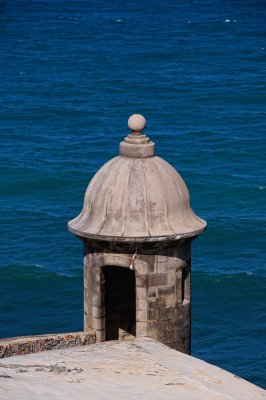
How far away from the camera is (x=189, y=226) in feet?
A: 78.3

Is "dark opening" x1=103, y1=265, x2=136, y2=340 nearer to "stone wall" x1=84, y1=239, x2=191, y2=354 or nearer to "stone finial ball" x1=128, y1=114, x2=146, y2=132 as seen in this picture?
"stone wall" x1=84, y1=239, x2=191, y2=354

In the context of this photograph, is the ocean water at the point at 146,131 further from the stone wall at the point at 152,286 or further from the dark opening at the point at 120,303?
the stone wall at the point at 152,286

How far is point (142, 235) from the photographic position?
76.4ft

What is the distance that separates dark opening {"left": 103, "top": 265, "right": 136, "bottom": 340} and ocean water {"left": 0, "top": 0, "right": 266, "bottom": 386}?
3175cm

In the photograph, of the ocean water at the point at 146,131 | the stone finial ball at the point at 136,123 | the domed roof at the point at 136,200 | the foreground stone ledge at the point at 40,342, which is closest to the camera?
the foreground stone ledge at the point at 40,342

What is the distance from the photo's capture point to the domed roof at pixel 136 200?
23328mm

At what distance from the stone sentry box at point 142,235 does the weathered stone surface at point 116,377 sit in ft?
4.78

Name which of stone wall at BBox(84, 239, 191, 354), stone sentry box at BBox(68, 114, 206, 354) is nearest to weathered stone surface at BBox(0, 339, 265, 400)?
stone wall at BBox(84, 239, 191, 354)

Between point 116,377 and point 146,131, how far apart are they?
94.4 meters

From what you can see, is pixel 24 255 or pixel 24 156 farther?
pixel 24 156

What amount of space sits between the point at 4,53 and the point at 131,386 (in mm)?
146003

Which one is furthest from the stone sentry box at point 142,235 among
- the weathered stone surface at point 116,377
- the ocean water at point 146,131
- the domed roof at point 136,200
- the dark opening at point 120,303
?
the ocean water at point 146,131

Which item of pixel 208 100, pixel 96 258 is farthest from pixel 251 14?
pixel 96 258

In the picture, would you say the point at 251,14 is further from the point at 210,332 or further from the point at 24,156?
the point at 210,332
